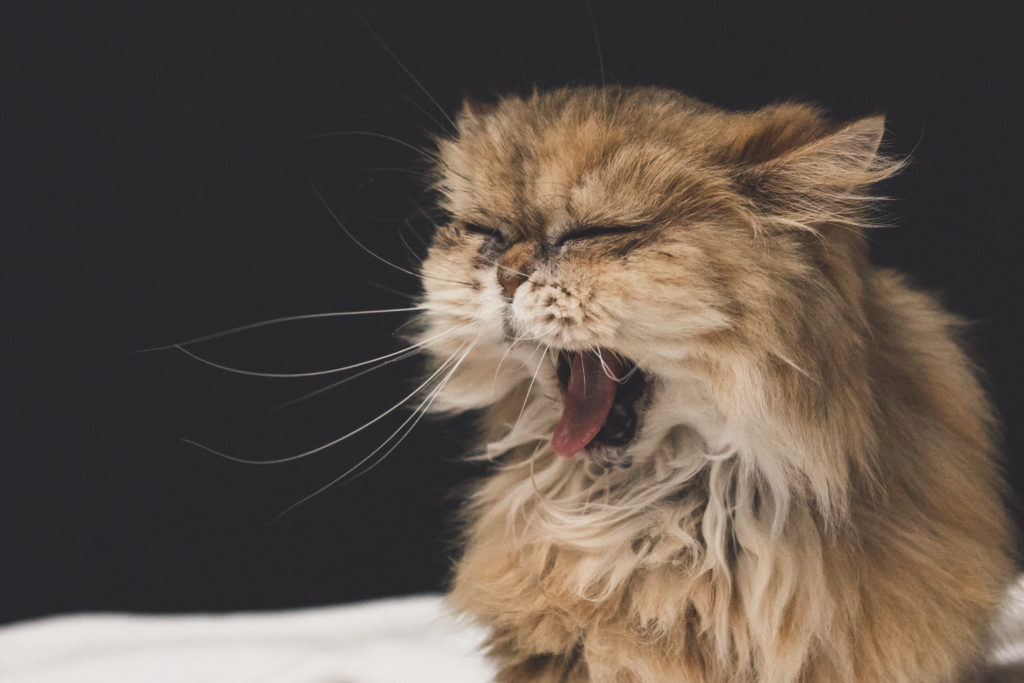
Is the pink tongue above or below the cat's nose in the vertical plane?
below

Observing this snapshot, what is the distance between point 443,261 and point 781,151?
402 mm

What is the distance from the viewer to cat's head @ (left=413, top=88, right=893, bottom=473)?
112cm

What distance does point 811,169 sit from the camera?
3.81 feet

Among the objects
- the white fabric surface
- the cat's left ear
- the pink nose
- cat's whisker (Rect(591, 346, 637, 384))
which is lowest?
the white fabric surface

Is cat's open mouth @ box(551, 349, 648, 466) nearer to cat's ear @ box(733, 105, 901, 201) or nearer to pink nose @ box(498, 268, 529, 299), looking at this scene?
pink nose @ box(498, 268, 529, 299)

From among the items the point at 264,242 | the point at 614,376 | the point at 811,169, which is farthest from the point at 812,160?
the point at 264,242

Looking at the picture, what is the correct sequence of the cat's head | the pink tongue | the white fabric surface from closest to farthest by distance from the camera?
the cat's head
the pink tongue
the white fabric surface

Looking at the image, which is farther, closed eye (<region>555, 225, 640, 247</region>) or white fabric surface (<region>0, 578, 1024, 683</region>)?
white fabric surface (<region>0, 578, 1024, 683</region>)

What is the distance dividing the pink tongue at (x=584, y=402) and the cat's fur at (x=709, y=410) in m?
0.05

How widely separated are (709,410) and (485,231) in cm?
33

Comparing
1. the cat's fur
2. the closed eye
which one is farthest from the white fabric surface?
the closed eye

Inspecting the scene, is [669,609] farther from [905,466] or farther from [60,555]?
[60,555]

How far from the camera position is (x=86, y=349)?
2242mm

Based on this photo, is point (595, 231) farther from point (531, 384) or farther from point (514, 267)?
point (531, 384)
